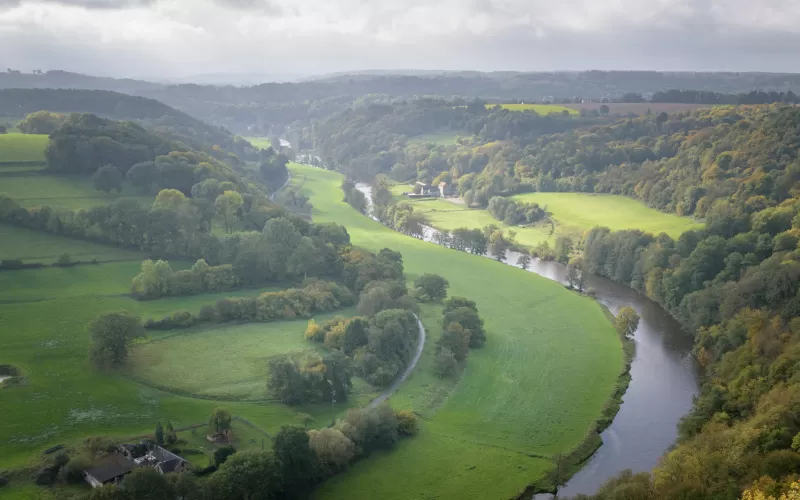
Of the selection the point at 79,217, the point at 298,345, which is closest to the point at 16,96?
the point at 79,217

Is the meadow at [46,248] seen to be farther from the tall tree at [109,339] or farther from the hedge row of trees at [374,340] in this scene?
the hedge row of trees at [374,340]

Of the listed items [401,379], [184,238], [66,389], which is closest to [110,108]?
[184,238]

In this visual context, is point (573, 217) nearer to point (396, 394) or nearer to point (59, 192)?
point (396, 394)

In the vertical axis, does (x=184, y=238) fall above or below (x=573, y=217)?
above

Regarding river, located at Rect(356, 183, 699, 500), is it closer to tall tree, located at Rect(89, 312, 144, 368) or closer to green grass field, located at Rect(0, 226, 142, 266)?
tall tree, located at Rect(89, 312, 144, 368)

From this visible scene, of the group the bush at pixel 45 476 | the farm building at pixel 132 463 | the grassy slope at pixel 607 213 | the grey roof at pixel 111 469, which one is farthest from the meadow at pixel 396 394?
the grassy slope at pixel 607 213

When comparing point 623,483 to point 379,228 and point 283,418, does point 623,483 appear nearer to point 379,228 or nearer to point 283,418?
point 283,418
